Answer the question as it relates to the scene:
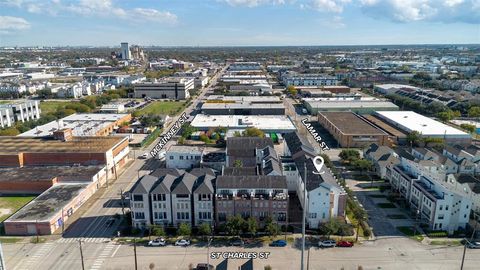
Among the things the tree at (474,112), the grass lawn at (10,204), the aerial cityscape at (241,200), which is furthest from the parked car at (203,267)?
the tree at (474,112)

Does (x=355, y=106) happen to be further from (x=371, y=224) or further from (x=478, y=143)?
(x=371, y=224)

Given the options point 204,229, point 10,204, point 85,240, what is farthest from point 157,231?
point 10,204

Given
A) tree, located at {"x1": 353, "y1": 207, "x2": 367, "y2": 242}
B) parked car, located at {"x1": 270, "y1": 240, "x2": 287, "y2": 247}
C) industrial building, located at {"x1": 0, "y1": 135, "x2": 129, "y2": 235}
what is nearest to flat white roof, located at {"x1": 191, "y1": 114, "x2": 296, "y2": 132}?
industrial building, located at {"x1": 0, "y1": 135, "x2": 129, "y2": 235}

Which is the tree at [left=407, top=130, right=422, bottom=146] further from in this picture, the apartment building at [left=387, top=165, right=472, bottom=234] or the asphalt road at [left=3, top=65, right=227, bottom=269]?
the asphalt road at [left=3, top=65, right=227, bottom=269]

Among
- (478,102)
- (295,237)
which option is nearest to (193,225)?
(295,237)

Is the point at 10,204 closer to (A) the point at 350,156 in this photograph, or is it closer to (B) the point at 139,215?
(B) the point at 139,215
